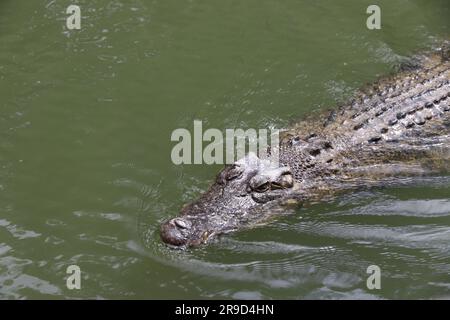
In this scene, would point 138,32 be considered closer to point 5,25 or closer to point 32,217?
point 5,25

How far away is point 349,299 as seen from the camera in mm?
4953

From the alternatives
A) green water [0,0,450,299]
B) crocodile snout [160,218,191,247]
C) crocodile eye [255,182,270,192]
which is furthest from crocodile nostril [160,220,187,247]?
crocodile eye [255,182,270,192]

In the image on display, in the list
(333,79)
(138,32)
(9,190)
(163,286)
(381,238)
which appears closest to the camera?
(163,286)

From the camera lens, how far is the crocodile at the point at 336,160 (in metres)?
5.59

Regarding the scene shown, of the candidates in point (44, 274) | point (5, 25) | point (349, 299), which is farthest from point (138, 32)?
point (349, 299)

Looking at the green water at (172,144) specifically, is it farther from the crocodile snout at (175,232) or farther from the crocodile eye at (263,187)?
the crocodile eye at (263,187)

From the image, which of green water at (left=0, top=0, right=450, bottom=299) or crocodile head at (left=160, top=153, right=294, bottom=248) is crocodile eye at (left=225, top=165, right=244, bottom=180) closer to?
crocodile head at (left=160, top=153, right=294, bottom=248)

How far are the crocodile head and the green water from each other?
0.20 m

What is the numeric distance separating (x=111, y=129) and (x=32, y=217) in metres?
1.53

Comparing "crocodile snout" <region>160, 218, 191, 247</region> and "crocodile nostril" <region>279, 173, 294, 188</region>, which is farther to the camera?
"crocodile nostril" <region>279, 173, 294, 188</region>

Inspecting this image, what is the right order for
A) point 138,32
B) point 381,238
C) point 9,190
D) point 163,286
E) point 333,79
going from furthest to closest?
point 138,32
point 333,79
point 9,190
point 381,238
point 163,286

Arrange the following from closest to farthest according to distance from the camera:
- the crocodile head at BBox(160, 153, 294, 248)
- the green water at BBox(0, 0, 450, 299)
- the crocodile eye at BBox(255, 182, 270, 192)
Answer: the green water at BBox(0, 0, 450, 299)
the crocodile head at BBox(160, 153, 294, 248)
the crocodile eye at BBox(255, 182, 270, 192)

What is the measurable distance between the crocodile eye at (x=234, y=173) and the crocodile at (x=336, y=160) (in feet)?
0.03

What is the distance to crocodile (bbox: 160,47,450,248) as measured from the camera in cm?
559
